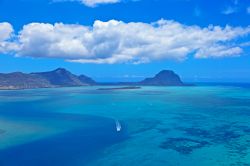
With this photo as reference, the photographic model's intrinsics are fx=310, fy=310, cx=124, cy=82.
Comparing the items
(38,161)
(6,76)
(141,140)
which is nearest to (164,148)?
(141,140)

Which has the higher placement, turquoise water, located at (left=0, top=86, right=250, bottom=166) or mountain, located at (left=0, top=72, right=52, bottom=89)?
mountain, located at (left=0, top=72, right=52, bottom=89)

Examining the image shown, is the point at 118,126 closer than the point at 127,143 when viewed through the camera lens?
No

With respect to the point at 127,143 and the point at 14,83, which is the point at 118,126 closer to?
the point at 127,143

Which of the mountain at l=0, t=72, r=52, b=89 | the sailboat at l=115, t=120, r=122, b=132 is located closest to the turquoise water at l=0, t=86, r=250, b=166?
the sailboat at l=115, t=120, r=122, b=132

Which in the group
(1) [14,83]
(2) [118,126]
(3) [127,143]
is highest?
(1) [14,83]

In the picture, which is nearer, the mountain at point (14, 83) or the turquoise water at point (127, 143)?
the turquoise water at point (127, 143)

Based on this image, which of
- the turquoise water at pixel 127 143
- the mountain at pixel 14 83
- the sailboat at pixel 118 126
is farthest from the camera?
the mountain at pixel 14 83

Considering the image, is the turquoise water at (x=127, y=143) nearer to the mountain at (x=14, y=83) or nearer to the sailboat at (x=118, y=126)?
the sailboat at (x=118, y=126)

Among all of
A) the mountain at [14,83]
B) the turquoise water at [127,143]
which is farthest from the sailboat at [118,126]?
the mountain at [14,83]

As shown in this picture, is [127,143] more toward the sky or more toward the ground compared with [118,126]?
more toward the ground

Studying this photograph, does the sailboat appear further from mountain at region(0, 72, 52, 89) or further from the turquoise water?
mountain at region(0, 72, 52, 89)

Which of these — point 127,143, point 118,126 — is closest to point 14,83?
point 118,126

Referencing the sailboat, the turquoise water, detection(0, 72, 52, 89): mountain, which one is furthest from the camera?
detection(0, 72, 52, 89): mountain
